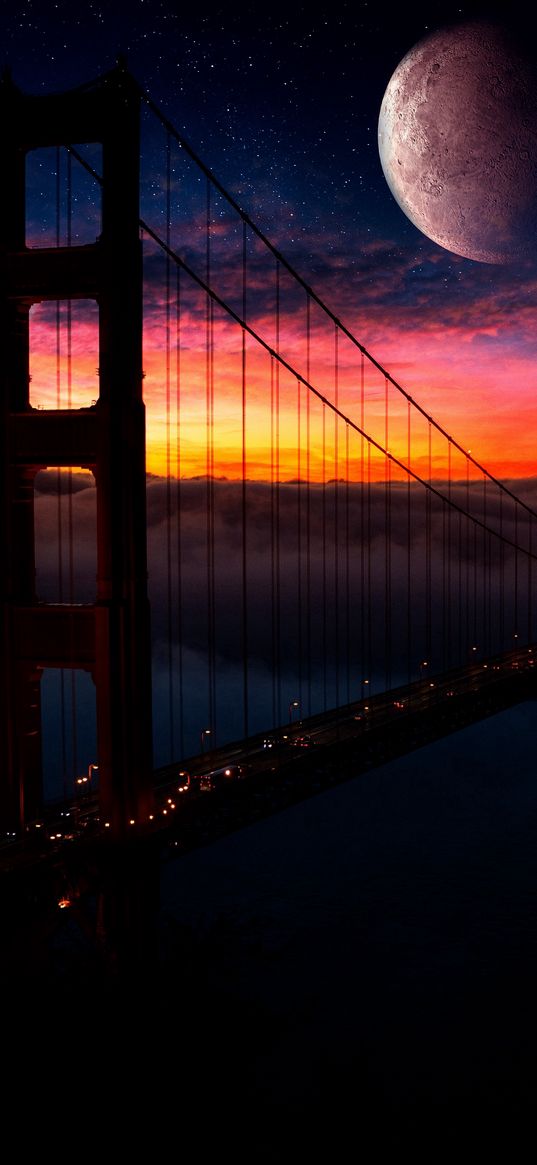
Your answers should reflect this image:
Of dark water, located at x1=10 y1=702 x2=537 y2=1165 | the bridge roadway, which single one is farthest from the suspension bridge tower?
dark water, located at x1=10 y1=702 x2=537 y2=1165

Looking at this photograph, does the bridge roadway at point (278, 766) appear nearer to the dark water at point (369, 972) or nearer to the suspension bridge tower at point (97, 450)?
the suspension bridge tower at point (97, 450)

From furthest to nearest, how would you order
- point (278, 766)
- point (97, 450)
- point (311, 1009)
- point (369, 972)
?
point (369, 972), point (311, 1009), point (278, 766), point (97, 450)

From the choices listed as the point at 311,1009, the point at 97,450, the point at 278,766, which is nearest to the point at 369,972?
the point at 311,1009

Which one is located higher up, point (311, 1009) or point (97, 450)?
point (97, 450)

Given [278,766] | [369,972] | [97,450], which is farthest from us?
[369,972]

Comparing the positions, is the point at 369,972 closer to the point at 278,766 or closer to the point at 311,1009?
the point at 311,1009

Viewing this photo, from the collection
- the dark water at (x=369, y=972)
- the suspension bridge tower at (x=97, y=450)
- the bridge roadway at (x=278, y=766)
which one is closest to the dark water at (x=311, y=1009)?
the dark water at (x=369, y=972)

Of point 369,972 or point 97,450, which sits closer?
point 97,450
